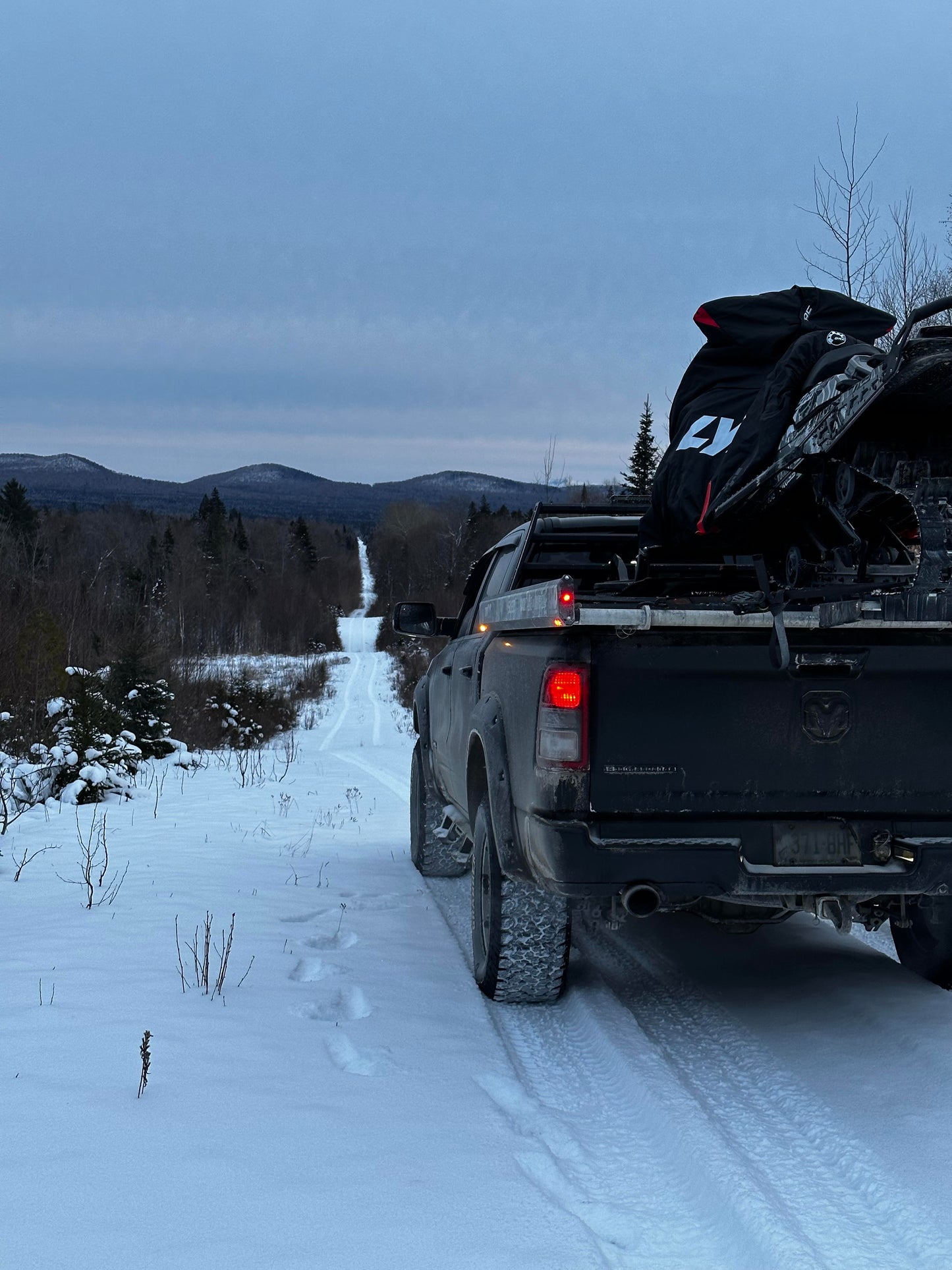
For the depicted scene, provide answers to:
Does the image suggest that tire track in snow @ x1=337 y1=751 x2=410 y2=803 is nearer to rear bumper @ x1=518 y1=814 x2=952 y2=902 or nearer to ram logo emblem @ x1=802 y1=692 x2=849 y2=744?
rear bumper @ x1=518 y1=814 x2=952 y2=902

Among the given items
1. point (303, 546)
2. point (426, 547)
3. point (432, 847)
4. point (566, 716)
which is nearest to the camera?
point (566, 716)

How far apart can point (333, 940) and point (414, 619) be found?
2.26m

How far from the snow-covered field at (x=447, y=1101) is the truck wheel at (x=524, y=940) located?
0.13m

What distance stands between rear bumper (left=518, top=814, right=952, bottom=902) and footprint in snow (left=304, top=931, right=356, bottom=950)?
75.0 inches

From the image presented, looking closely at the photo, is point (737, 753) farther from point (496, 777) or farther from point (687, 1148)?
point (687, 1148)

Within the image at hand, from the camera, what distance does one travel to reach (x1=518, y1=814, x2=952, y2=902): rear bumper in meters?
3.62

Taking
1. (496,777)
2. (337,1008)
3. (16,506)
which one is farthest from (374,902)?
(16,506)

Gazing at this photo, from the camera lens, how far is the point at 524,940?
434cm

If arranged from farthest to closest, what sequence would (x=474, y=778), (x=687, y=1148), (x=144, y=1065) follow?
1. (x=474, y=778)
2. (x=144, y=1065)
3. (x=687, y=1148)

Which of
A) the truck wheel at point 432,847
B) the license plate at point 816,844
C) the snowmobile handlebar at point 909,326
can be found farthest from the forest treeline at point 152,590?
the snowmobile handlebar at point 909,326

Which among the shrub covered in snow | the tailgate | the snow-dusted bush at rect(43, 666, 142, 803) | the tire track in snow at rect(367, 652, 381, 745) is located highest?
the tailgate

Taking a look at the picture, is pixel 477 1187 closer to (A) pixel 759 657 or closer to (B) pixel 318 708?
(A) pixel 759 657

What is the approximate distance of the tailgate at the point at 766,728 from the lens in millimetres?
3609

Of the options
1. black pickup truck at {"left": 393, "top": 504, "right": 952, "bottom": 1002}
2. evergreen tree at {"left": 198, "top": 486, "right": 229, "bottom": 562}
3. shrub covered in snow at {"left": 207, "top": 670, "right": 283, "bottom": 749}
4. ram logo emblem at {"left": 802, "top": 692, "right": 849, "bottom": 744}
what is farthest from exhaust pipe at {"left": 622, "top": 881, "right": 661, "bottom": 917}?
evergreen tree at {"left": 198, "top": 486, "right": 229, "bottom": 562}
